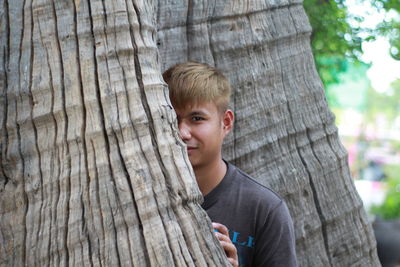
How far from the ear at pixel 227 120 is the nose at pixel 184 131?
0.28 meters

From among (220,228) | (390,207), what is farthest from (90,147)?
(390,207)

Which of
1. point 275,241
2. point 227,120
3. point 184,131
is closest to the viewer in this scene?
point 275,241

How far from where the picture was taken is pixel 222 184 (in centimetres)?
296

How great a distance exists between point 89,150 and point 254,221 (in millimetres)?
983

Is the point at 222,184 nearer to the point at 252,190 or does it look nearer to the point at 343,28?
the point at 252,190

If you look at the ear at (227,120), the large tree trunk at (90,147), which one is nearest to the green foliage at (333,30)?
the ear at (227,120)

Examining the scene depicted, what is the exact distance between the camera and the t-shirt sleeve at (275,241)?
274cm

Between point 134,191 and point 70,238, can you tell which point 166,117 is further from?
point 70,238

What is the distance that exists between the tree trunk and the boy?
580mm

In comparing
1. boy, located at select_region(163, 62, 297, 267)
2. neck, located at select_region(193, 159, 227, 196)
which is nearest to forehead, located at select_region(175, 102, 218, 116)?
boy, located at select_region(163, 62, 297, 267)

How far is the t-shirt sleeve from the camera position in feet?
8.98

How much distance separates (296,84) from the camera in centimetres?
364

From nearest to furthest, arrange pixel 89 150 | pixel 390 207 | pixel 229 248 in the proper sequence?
pixel 89 150 → pixel 229 248 → pixel 390 207

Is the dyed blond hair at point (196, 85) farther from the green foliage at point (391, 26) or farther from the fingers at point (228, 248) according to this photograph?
the green foliage at point (391, 26)
